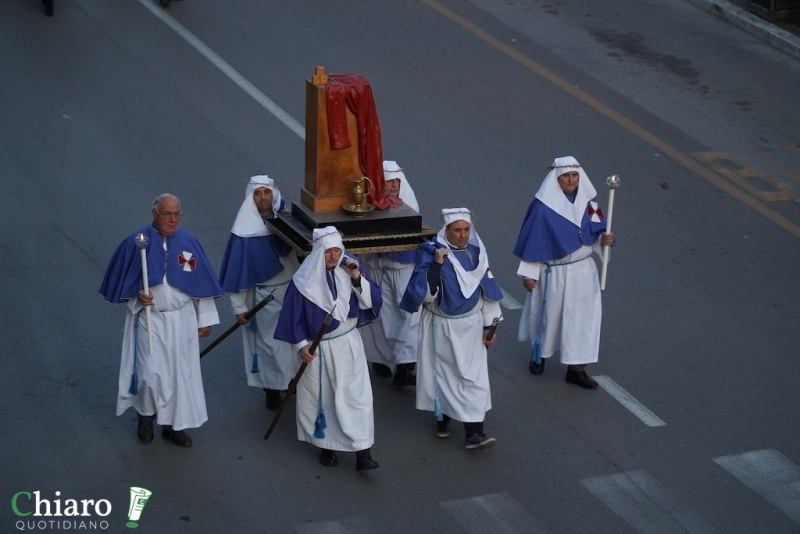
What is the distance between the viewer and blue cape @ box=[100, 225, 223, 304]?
870 centimetres

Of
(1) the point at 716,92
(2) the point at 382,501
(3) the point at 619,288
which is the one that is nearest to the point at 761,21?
(1) the point at 716,92

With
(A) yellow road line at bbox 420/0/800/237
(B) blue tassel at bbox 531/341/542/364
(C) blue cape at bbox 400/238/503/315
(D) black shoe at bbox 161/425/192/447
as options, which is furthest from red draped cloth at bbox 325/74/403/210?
(A) yellow road line at bbox 420/0/800/237

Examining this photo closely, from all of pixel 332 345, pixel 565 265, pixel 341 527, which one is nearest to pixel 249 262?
pixel 332 345

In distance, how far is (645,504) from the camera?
852 centimetres

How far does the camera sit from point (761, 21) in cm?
1781

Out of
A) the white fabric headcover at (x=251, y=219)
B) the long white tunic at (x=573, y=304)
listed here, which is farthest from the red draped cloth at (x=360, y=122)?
the long white tunic at (x=573, y=304)

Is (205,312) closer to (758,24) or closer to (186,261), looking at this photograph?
(186,261)

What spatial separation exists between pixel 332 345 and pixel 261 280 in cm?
117

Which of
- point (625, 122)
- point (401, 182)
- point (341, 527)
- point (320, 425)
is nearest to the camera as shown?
point (341, 527)

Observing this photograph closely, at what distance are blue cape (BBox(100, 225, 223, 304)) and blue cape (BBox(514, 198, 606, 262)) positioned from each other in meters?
2.62

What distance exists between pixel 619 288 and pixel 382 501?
13.3ft

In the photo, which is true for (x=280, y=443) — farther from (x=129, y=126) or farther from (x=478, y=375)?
(x=129, y=126)

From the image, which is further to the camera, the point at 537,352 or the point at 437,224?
the point at 437,224

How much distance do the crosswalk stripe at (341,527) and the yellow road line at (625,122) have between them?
21.6ft
